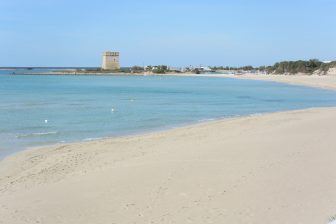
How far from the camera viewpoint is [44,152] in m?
15.2

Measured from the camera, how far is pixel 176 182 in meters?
9.64

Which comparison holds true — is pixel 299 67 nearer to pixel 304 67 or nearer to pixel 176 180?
pixel 304 67

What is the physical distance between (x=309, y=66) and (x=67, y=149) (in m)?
136

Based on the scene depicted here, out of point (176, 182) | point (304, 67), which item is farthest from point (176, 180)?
point (304, 67)

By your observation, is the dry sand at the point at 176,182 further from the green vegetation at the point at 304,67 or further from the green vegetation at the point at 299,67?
the green vegetation at the point at 299,67

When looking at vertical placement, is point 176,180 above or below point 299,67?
above

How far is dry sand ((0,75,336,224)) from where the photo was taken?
7676mm

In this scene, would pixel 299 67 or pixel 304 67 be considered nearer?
pixel 304 67

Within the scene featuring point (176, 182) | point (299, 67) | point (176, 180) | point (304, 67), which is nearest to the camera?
point (176, 182)

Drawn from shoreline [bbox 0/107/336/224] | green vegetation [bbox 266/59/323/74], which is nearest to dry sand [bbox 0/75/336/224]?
shoreline [bbox 0/107/336/224]

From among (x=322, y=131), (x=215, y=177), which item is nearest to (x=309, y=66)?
(x=322, y=131)

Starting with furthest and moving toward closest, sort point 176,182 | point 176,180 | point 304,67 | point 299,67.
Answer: point 299,67, point 304,67, point 176,180, point 176,182

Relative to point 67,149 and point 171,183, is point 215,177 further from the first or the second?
point 67,149

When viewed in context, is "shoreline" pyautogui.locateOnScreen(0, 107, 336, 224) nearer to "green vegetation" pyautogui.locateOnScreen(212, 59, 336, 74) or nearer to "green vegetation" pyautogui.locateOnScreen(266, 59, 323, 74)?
"green vegetation" pyautogui.locateOnScreen(212, 59, 336, 74)
